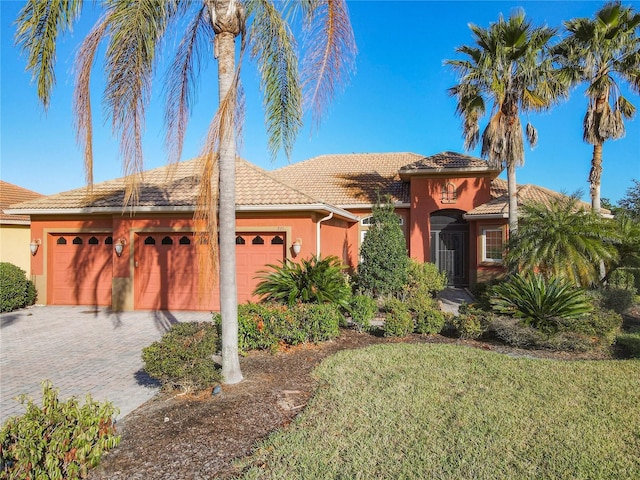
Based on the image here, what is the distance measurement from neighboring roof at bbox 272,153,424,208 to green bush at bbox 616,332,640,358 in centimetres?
1032

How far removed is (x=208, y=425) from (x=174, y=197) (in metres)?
9.61

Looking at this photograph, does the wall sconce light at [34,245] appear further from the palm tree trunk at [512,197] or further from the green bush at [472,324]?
the palm tree trunk at [512,197]

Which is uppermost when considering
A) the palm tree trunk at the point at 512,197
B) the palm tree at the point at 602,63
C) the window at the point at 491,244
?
the palm tree at the point at 602,63

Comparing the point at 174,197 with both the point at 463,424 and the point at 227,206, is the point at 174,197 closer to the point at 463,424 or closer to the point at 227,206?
the point at 227,206

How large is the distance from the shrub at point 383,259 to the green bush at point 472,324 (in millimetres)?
2813

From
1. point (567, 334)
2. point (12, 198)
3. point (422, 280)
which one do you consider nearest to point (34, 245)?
point (12, 198)

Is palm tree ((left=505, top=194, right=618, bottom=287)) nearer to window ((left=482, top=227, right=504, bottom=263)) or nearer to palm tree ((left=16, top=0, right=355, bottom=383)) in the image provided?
window ((left=482, top=227, right=504, bottom=263))

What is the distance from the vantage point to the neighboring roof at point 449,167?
55.0 ft

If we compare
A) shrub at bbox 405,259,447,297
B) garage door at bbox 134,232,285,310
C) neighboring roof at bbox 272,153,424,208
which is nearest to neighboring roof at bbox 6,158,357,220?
garage door at bbox 134,232,285,310

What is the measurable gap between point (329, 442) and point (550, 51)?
14.4 m

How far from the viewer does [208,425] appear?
14.6 ft

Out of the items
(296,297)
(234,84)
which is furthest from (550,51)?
(234,84)

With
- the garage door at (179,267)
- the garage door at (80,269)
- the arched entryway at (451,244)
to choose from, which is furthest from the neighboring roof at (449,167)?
the garage door at (80,269)

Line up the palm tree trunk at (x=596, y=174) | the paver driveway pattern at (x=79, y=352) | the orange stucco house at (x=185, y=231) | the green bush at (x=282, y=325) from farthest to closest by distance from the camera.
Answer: the palm tree trunk at (x=596, y=174)
the orange stucco house at (x=185, y=231)
the green bush at (x=282, y=325)
the paver driveway pattern at (x=79, y=352)
